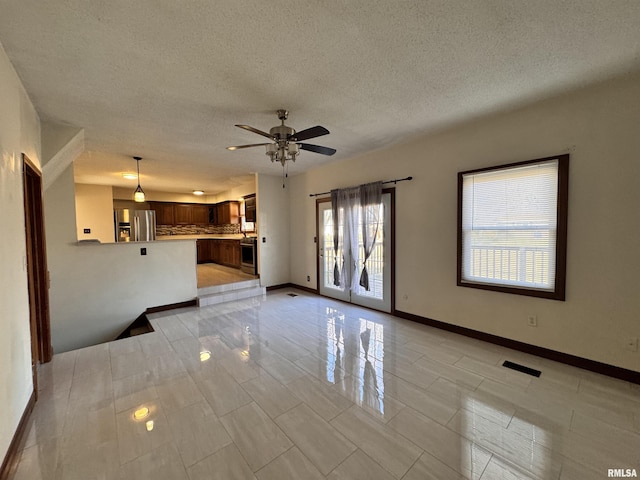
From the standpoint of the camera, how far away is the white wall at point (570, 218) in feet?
7.49

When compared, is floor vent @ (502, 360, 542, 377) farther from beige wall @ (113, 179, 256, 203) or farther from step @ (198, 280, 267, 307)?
beige wall @ (113, 179, 256, 203)

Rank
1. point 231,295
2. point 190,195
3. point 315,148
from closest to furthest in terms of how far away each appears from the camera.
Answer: point 315,148 < point 231,295 < point 190,195

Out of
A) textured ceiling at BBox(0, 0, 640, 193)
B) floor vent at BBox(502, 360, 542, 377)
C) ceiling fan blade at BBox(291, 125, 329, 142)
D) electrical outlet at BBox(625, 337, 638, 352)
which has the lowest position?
floor vent at BBox(502, 360, 542, 377)

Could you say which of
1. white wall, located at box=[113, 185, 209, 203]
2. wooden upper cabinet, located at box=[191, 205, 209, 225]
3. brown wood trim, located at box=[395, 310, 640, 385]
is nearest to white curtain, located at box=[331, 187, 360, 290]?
brown wood trim, located at box=[395, 310, 640, 385]

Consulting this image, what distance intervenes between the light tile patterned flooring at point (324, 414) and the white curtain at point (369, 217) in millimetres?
1466

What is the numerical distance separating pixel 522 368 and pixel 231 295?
4.56 metres

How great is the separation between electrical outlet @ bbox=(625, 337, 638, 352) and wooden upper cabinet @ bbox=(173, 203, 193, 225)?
9.83 m

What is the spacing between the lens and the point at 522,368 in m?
2.55

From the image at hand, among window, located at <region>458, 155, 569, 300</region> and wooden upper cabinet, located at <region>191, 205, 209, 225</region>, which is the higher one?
wooden upper cabinet, located at <region>191, 205, 209, 225</region>

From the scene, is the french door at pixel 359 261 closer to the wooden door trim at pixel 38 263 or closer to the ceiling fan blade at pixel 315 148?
the ceiling fan blade at pixel 315 148

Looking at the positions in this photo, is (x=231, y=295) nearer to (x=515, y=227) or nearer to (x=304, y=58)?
(x=304, y=58)

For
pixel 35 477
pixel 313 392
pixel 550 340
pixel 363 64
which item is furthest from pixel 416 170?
pixel 35 477

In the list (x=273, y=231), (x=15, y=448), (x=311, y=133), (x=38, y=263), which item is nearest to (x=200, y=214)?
(x=273, y=231)

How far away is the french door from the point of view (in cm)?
415
